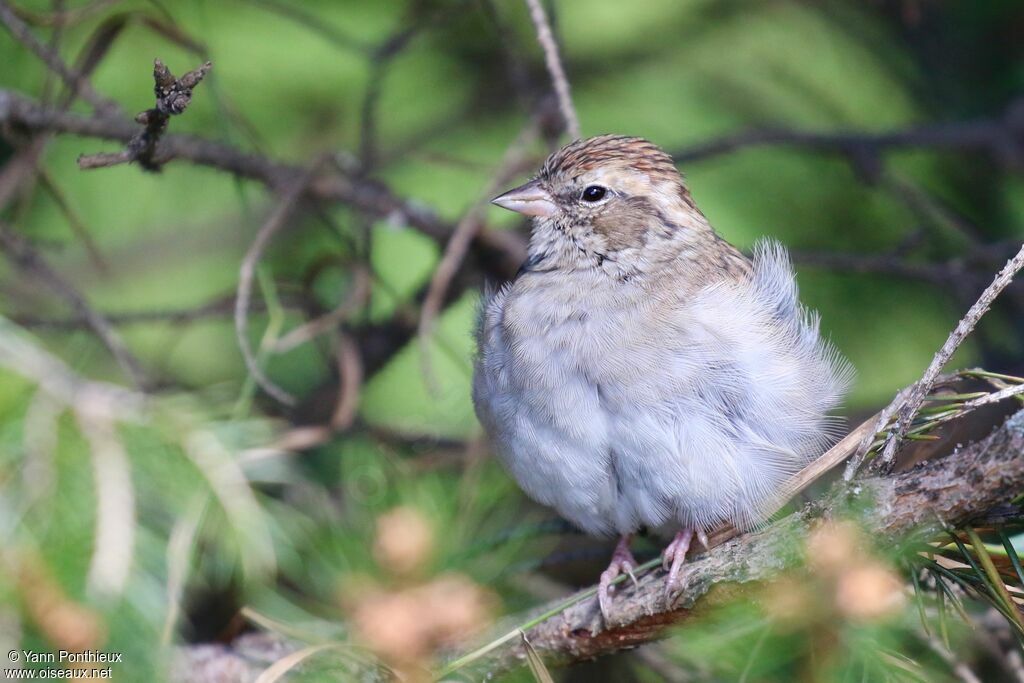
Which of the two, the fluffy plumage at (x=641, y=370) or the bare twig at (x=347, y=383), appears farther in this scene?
the bare twig at (x=347, y=383)

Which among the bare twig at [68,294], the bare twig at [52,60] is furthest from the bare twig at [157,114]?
the bare twig at [68,294]

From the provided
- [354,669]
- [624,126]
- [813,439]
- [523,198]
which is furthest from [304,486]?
[624,126]

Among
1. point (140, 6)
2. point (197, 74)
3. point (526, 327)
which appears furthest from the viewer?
point (140, 6)

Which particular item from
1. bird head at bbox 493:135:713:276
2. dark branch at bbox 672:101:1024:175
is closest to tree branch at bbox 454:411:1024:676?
bird head at bbox 493:135:713:276

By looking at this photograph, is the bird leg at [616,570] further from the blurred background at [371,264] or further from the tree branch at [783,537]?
the blurred background at [371,264]

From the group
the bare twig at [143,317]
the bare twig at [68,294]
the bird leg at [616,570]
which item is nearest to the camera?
the bird leg at [616,570]

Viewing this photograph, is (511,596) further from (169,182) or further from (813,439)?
(169,182)
